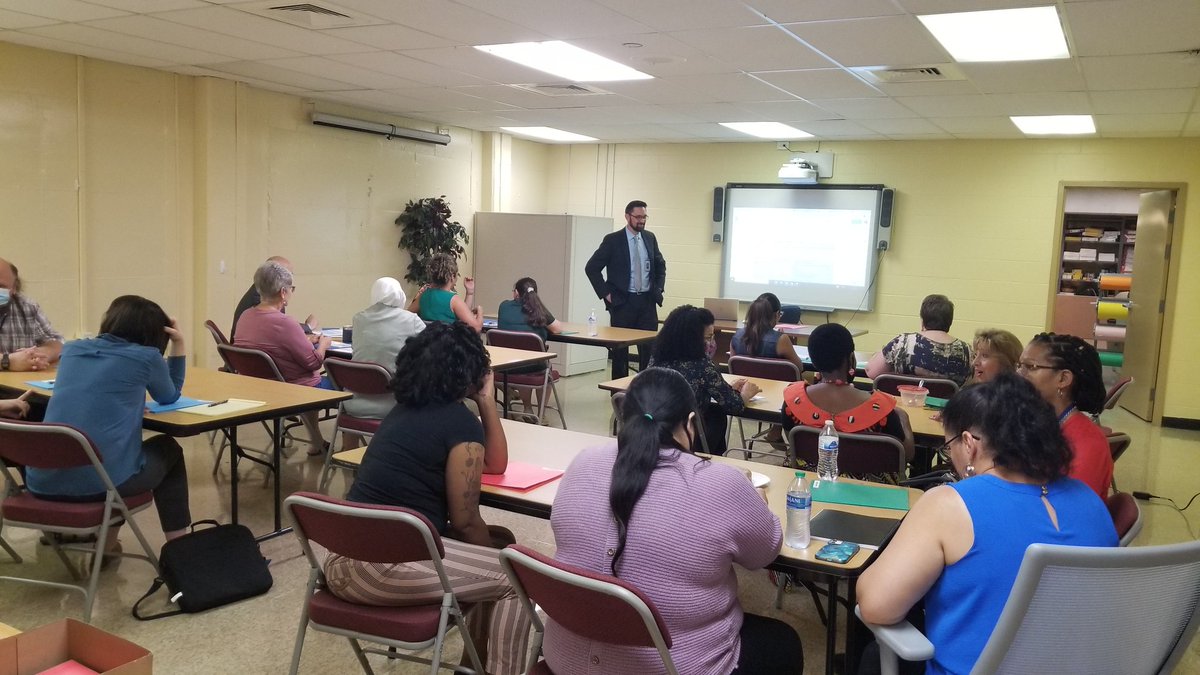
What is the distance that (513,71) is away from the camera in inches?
233

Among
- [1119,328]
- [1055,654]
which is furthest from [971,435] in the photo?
[1119,328]

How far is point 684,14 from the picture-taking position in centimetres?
421

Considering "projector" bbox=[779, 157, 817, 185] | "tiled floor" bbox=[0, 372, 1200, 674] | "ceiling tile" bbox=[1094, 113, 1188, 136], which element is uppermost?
"ceiling tile" bbox=[1094, 113, 1188, 136]

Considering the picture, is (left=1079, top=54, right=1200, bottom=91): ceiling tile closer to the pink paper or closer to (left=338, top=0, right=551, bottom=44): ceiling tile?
(left=338, top=0, right=551, bottom=44): ceiling tile

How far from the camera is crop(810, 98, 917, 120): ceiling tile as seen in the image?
6510 mm

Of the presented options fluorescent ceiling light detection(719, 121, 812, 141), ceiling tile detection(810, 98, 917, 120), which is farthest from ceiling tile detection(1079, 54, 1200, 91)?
fluorescent ceiling light detection(719, 121, 812, 141)

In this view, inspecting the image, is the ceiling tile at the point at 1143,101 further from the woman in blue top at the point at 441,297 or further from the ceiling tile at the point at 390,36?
Result: the woman in blue top at the point at 441,297

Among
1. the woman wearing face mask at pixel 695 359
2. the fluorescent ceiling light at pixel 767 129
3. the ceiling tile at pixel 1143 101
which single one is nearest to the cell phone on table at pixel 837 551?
the woman wearing face mask at pixel 695 359

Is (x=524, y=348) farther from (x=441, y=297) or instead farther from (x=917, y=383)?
(x=917, y=383)

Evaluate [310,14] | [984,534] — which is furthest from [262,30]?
[984,534]

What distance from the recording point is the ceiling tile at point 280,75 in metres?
6.19

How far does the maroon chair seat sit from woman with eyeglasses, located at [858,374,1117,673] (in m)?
2.68

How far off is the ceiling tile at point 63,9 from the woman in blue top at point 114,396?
2.16 meters

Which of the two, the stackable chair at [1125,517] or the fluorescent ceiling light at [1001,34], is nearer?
the stackable chair at [1125,517]
